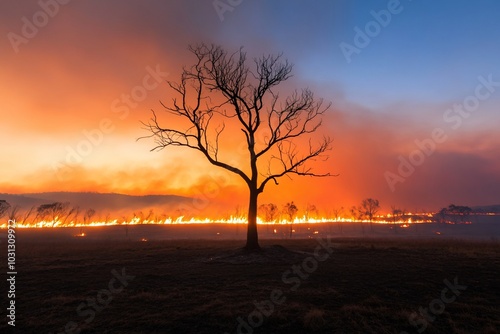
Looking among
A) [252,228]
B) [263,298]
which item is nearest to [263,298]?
[263,298]

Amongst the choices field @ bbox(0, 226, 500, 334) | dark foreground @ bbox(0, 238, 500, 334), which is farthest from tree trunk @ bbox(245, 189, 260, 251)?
dark foreground @ bbox(0, 238, 500, 334)

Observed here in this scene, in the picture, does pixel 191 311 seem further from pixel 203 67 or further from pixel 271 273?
pixel 203 67

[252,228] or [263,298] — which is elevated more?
[252,228]

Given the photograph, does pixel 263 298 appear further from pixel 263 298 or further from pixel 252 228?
pixel 252 228

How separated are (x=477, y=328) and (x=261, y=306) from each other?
19.0 feet

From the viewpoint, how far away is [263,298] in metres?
10.8

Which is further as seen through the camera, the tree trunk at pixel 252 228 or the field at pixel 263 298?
the tree trunk at pixel 252 228

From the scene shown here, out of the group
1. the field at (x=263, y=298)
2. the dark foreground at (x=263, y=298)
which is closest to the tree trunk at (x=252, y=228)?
the field at (x=263, y=298)

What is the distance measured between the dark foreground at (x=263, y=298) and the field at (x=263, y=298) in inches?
1.4

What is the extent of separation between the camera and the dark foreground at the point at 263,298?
8.20 meters

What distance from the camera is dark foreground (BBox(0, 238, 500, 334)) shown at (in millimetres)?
8195

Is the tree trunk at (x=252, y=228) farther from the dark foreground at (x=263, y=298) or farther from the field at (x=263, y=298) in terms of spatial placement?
the dark foreground at (x=263, y=298)

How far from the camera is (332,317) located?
337 inches

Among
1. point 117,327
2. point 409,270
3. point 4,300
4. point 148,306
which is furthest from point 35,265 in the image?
point 409,270
